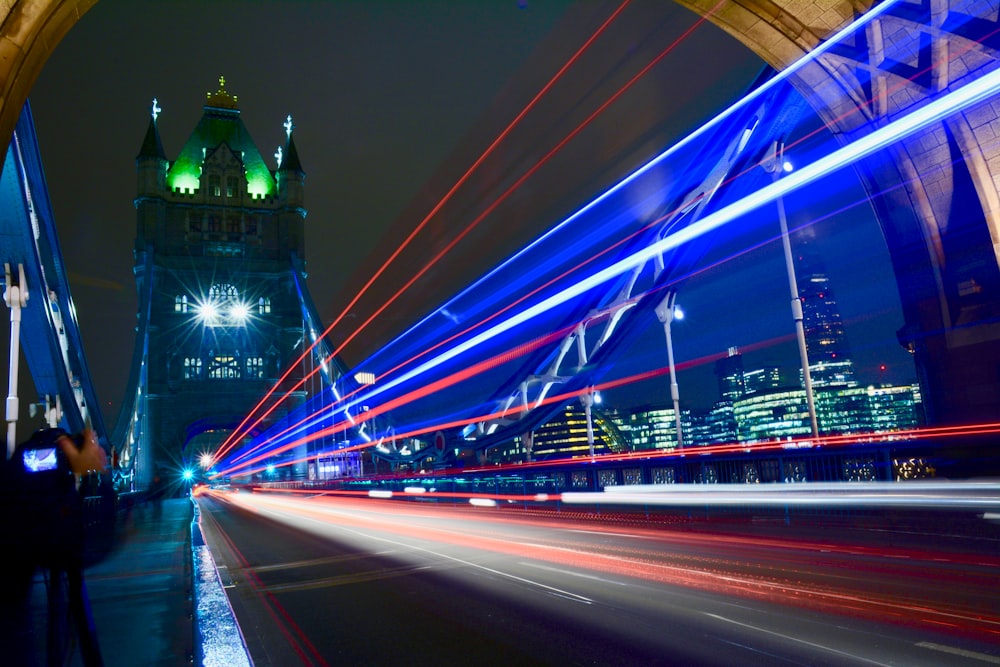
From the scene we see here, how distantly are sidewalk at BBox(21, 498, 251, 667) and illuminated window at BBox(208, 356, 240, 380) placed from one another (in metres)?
66.5

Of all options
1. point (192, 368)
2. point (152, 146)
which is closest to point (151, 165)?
point (152, 146)

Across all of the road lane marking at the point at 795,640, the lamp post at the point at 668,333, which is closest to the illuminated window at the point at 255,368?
the lamp post at the point at 668,333

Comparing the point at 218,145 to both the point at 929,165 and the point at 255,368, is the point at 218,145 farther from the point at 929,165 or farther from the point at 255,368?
the point at 929,165

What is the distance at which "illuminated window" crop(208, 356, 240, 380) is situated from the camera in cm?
7375

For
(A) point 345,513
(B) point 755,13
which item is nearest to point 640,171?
(B) point 755,13

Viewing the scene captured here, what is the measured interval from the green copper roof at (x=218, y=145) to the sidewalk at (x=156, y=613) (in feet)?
259

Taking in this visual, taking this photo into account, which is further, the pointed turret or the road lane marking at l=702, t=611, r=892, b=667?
the pointed turret

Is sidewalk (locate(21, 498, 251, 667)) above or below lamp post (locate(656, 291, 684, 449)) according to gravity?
below

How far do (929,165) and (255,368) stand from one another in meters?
70.9

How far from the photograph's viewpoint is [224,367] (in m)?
74.4

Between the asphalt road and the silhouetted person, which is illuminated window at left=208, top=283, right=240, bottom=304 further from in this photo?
the silhouetted person

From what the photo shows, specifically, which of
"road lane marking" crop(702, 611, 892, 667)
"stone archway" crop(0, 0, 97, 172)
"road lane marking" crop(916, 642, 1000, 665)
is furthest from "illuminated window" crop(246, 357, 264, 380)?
"road lane marking" crop(916, 642, 1000, 665)

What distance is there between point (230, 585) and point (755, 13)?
11671 mm

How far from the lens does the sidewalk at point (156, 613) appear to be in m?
5.02
